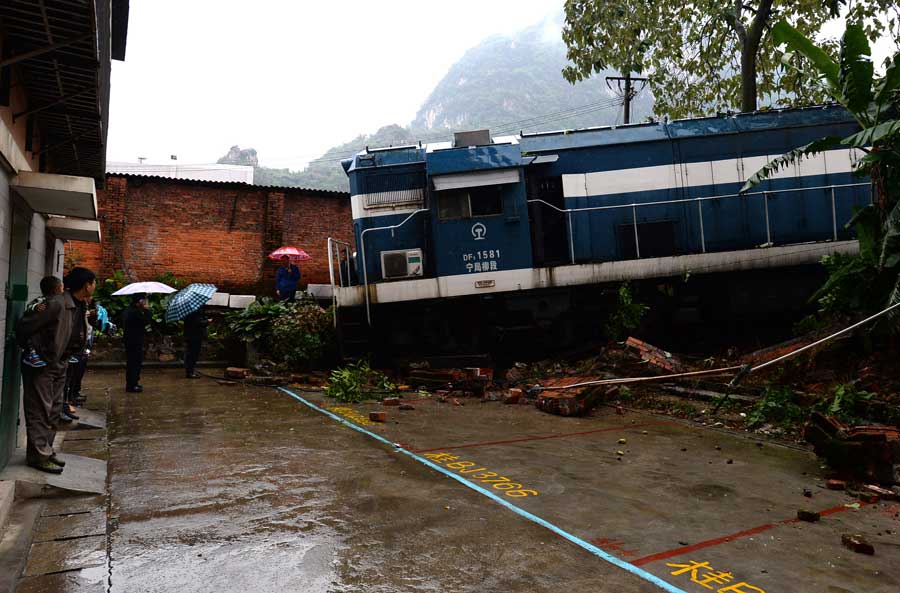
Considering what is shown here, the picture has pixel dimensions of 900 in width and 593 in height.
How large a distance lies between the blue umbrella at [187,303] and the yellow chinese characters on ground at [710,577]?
8.48m

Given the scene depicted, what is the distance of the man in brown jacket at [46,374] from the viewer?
13.6 feet

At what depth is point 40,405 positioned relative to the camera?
425 centimetres

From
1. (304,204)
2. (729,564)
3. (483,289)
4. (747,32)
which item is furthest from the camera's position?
(304,204)

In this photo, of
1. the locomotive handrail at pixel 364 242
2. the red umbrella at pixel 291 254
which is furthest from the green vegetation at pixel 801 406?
the red umbrella at pixel 291 254

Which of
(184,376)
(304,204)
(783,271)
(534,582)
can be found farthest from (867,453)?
(304,204)

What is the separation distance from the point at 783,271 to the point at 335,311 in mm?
7412

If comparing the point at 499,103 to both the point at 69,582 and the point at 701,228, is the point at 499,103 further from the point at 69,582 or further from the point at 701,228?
the point at 69,582

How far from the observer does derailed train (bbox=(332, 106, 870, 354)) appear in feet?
30.3

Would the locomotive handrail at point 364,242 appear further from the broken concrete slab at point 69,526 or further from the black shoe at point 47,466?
the broken concrete slab at point 69,526

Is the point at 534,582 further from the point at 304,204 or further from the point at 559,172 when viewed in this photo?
the point at 304,204

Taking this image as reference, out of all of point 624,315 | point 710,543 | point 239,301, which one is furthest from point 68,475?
point 239,301

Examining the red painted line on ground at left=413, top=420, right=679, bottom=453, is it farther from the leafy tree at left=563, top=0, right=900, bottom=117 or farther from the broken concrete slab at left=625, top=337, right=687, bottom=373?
the leafy tree at left=563, top=0, right=900, bottom=117

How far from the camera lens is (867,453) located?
4.52m

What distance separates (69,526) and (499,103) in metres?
104
